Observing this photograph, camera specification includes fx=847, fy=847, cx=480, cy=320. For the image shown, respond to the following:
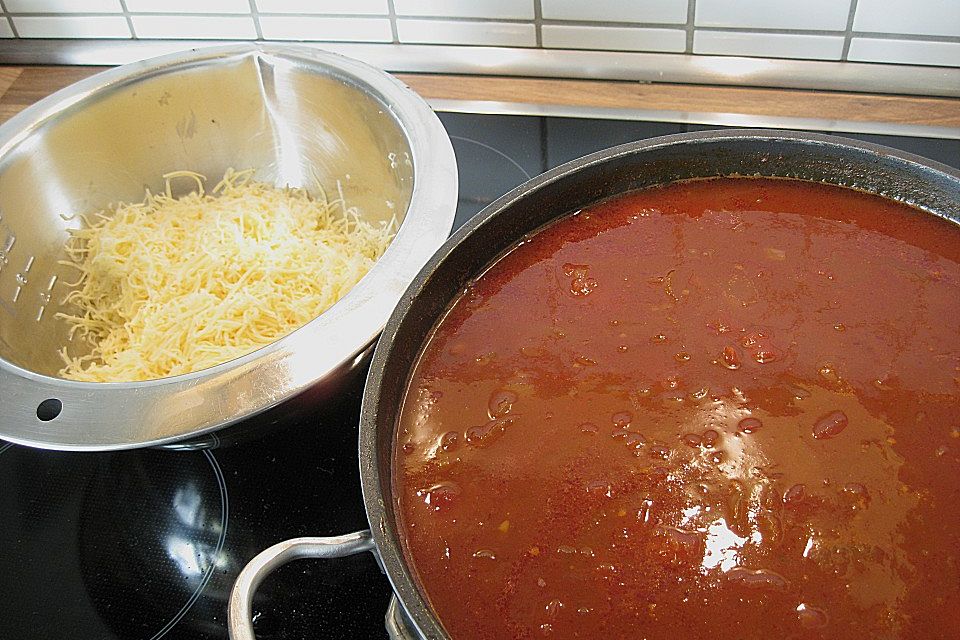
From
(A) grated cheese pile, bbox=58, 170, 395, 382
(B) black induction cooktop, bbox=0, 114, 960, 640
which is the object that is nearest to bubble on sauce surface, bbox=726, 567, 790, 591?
(B) black induction cooktop, bbox=0, 114, 960, 640

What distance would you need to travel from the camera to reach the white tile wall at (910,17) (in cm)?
141

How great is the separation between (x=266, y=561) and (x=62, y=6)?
1.55 meters

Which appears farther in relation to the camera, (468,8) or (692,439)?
(468,8)

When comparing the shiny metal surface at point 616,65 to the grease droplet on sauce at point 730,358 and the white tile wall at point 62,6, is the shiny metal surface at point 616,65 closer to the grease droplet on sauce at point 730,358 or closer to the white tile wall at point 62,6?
the white tile wall at point 62,6

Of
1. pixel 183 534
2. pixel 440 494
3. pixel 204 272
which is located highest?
pixel 440 494

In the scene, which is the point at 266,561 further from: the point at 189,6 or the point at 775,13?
the point at 189,6

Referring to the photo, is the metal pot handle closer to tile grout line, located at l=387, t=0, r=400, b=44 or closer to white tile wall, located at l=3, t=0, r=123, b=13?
tile grout line, located at l=387, t=0, r=400, b=44

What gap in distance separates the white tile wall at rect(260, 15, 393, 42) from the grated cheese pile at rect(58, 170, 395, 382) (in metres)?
0.38

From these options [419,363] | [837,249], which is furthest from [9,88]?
[837,249]

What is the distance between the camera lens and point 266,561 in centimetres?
73

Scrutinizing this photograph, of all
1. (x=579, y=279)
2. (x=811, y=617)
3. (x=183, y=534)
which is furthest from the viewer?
(x=183, y=534)

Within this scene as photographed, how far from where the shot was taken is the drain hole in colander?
0.96 metres

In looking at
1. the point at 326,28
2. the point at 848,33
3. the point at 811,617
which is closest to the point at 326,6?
the point at 326,28

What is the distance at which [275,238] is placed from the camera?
139 cm
